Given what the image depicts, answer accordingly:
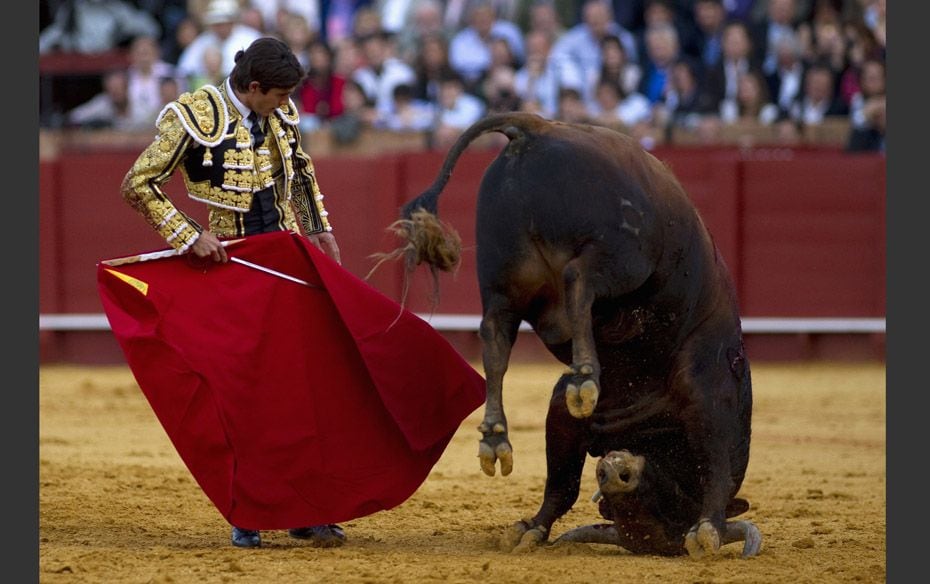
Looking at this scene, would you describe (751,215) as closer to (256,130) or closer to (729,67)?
(729,67)

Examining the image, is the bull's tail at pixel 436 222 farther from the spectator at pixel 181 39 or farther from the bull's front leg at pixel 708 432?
the spectator at pixel 181 39

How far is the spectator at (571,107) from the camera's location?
34.2 ft

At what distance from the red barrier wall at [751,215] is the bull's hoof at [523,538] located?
5.68 meters

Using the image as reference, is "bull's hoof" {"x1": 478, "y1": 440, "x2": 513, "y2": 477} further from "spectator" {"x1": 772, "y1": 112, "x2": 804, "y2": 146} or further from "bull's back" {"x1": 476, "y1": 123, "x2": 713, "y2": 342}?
"spectator" {"x1": 772, "y1": 112, "x2": 804, "y2": 146}

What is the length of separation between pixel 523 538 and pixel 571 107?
243 inches

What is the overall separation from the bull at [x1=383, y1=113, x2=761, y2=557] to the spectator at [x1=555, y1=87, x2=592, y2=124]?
5.85 meters

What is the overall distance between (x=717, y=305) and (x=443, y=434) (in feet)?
3.08

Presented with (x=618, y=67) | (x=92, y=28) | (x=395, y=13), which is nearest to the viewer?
(x=618, y=67)

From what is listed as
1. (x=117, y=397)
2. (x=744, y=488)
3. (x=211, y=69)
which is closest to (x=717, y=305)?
(x=744, y=488)

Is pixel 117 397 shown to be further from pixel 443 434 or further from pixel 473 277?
pixel 443 434

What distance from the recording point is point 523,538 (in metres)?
4.66

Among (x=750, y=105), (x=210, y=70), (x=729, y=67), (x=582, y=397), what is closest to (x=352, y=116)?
(x=210, y=70)

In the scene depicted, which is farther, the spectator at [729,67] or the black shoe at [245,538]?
the spectator at [729,67]

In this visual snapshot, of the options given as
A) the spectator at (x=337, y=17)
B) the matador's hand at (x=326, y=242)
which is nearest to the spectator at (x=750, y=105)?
the spectator at (x=337, y=17)
